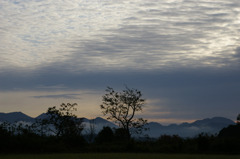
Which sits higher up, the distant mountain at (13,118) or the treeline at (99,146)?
the distant mountain at (13,118)

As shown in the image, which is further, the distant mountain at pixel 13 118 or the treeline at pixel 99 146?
the distant mountain at pixel 13 118

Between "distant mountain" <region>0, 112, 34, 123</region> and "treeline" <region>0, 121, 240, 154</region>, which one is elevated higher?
"distant mountain" <region>0, 112, 34, 123</region>

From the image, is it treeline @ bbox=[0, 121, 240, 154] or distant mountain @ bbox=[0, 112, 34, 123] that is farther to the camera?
distant mountain @ bbox=[0, 112, 34, 123]

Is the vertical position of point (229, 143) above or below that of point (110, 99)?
below

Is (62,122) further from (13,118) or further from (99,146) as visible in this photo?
(13,118)

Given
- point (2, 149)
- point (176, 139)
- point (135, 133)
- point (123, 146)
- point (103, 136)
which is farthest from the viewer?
point (135, 133)

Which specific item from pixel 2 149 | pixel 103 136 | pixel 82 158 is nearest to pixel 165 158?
pixel 82 158

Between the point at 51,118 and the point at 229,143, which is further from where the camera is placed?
the point at 51,118

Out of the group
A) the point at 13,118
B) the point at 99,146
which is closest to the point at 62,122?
the point at 99,146

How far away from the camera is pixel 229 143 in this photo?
24094mm

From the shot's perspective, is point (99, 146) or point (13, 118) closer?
point (99, 146)

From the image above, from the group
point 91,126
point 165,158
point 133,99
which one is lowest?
point 165,158

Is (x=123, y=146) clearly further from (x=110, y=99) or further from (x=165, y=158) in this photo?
(x=110, y=99)

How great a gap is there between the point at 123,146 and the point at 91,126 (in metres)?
15.8
